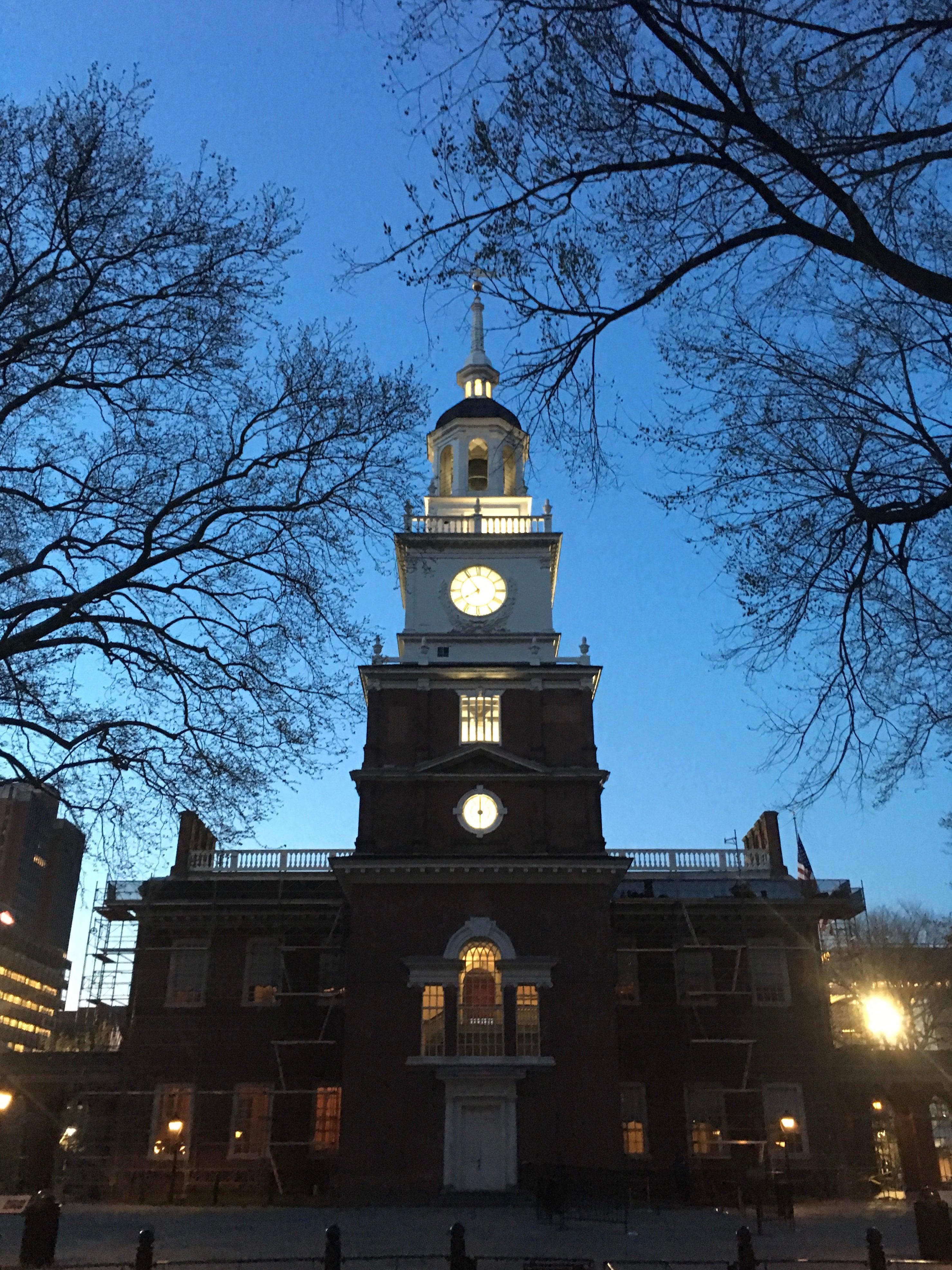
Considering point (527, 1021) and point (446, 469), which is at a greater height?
point (446, 469)

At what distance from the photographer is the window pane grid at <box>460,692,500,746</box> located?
109ft

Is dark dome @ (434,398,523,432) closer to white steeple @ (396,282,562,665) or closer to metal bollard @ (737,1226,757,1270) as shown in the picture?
white steeple @ (396,282,562,665)

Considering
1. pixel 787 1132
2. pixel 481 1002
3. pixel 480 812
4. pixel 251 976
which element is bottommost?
pixel 787 1132

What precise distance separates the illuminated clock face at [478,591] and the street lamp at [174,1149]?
17.5 metres

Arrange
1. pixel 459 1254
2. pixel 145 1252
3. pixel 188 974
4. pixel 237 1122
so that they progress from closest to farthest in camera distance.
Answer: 1. pixel 145 1252
2. pixel 459 1254
3. pixel 237 1122
4. pixel 188 974

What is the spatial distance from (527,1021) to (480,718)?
888 centimetres

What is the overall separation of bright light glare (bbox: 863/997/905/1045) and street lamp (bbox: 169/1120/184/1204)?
30.2 m

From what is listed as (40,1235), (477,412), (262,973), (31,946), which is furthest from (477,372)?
(31,946)

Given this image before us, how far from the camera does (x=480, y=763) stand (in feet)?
106

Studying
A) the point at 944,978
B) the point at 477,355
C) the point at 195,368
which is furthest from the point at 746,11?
the point at 944,978

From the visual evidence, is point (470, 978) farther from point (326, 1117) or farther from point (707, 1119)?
point (707, 1119)

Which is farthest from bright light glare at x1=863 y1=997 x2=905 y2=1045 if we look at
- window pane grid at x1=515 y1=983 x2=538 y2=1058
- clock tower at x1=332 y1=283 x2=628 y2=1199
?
window pane grid at x1=515 y1=983 x2=538 y2=1058

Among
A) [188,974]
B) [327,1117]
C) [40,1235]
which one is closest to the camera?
[40,1235]

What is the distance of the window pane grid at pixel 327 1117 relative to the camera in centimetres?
3288
